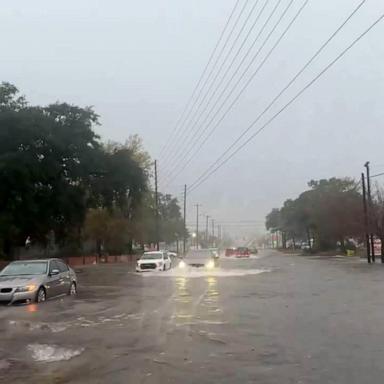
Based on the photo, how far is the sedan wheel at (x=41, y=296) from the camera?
1830cm

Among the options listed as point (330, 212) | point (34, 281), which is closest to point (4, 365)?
point (34, 281)

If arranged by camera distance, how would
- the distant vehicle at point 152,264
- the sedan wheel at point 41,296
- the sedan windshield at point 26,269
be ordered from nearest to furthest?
the sedan wheel at point 41,296
the sedan windshield at point 26,269
the distant vehicle at point 152,264

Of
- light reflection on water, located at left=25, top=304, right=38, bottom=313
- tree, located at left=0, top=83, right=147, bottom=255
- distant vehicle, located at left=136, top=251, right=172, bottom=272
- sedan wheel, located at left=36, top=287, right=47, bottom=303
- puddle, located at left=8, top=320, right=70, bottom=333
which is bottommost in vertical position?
puddle, located at left=8, top=320, right=70, bottom=333

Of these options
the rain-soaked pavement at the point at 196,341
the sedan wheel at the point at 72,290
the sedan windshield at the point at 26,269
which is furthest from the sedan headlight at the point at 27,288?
the sedan wheel at the point at 72,290

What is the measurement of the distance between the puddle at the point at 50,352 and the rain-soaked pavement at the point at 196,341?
0.05ft

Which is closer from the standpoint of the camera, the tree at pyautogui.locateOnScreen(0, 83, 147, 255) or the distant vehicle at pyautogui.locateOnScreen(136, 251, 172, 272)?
the distant vehicle at pyautogui.locateOnScreen(136, 251, 172, 272)

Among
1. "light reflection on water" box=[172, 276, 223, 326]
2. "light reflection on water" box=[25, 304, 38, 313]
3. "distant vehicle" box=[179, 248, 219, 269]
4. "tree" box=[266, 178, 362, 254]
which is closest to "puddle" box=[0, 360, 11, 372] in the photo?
"light reflection on water" box=[172, 276, 223, 326]

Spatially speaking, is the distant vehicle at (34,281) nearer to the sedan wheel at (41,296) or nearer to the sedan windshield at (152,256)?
the sedan wheel at (41,296)

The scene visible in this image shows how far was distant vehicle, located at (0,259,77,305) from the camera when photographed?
17.9 metres

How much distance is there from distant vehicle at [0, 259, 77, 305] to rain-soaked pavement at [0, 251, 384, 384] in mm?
598

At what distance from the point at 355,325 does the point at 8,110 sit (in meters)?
39.2

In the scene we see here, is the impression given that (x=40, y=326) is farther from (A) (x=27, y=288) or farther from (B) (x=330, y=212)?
(B) (x=330, y=212)

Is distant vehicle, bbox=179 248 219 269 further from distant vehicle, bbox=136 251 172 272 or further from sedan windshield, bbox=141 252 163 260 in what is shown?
distant vehicle, bbox=136 251 172 272

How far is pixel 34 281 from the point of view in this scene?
18406 mm
